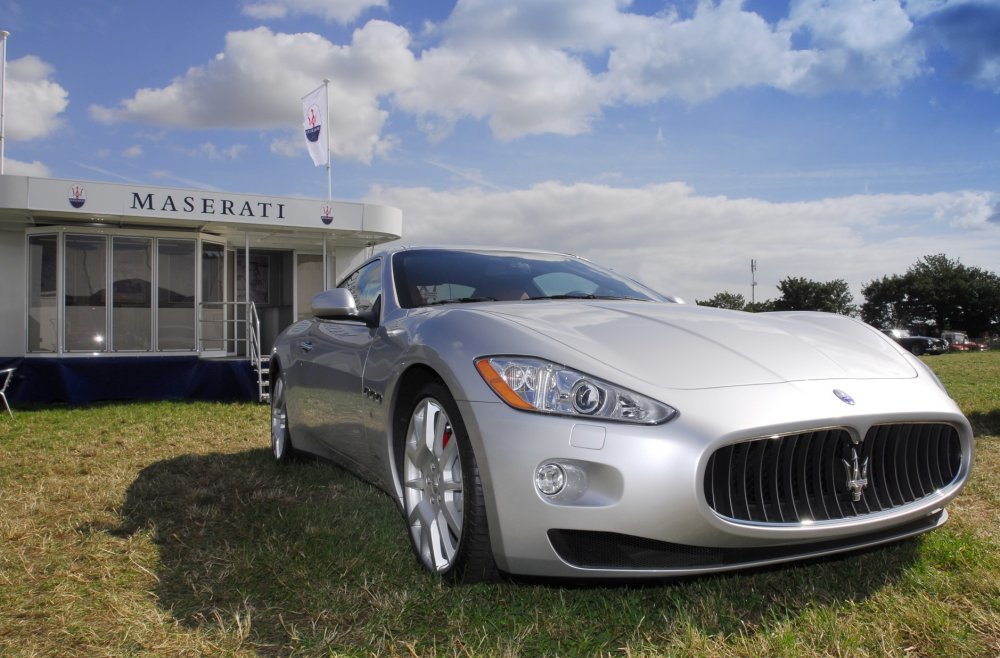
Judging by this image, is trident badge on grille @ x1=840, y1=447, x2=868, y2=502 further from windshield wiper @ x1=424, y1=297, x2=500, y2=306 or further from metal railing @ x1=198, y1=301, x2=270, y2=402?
metal railing @ x1=198, y1=301, x2=270, y2=402

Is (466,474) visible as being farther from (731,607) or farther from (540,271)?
(540,271)

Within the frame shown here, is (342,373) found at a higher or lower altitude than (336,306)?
lower

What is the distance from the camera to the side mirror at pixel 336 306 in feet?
11.8

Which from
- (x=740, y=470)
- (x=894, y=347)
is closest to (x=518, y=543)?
(x=740, y=470)

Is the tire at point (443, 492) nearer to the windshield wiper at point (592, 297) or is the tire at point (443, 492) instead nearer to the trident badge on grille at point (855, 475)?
the windshield wiper at point (592, 297)

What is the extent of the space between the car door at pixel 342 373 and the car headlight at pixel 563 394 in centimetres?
121

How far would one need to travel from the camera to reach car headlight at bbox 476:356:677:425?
7.70 ft

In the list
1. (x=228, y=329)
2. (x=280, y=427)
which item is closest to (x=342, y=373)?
(x=280, y=427)

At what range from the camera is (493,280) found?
3.80 metres

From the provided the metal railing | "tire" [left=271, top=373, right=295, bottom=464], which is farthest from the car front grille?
the metal railing

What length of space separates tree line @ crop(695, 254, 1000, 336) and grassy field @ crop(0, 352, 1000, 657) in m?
57.8

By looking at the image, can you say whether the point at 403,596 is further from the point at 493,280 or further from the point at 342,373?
the point at 493,280

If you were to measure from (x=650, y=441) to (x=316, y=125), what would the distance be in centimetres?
1648

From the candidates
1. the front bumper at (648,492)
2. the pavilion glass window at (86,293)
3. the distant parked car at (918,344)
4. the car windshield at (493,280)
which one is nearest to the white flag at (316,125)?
the pavilion glass window at (86,293)
